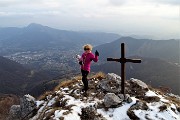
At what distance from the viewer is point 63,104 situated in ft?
66.8

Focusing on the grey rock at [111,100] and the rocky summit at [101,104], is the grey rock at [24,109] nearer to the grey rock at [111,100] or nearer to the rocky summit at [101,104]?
Result: the rocky summit at [101,104]

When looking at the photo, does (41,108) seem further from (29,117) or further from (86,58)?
(86,58)

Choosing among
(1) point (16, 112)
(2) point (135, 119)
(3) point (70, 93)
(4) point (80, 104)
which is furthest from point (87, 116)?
(1) point (16, 112)

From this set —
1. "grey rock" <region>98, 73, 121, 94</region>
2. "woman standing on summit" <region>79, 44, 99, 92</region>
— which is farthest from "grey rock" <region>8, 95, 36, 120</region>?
"grey rock" <region>98, 73, 121, 94</region>

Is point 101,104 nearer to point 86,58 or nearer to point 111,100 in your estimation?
point 111,100

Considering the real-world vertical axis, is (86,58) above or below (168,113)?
above

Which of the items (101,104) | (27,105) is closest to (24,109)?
(27,105)

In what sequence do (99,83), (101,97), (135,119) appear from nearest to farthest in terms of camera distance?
1. (135,119)
2. (101,97)
3. (99,83)

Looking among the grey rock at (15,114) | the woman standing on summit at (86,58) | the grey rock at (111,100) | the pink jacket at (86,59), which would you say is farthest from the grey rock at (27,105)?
the grey rock at (111,100)

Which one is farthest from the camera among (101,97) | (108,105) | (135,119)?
(101,97)

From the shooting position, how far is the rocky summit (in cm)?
1823

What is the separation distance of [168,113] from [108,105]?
3983 millimetres

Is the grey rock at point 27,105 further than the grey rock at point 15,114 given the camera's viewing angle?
No

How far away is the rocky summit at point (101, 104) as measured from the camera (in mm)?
18234
